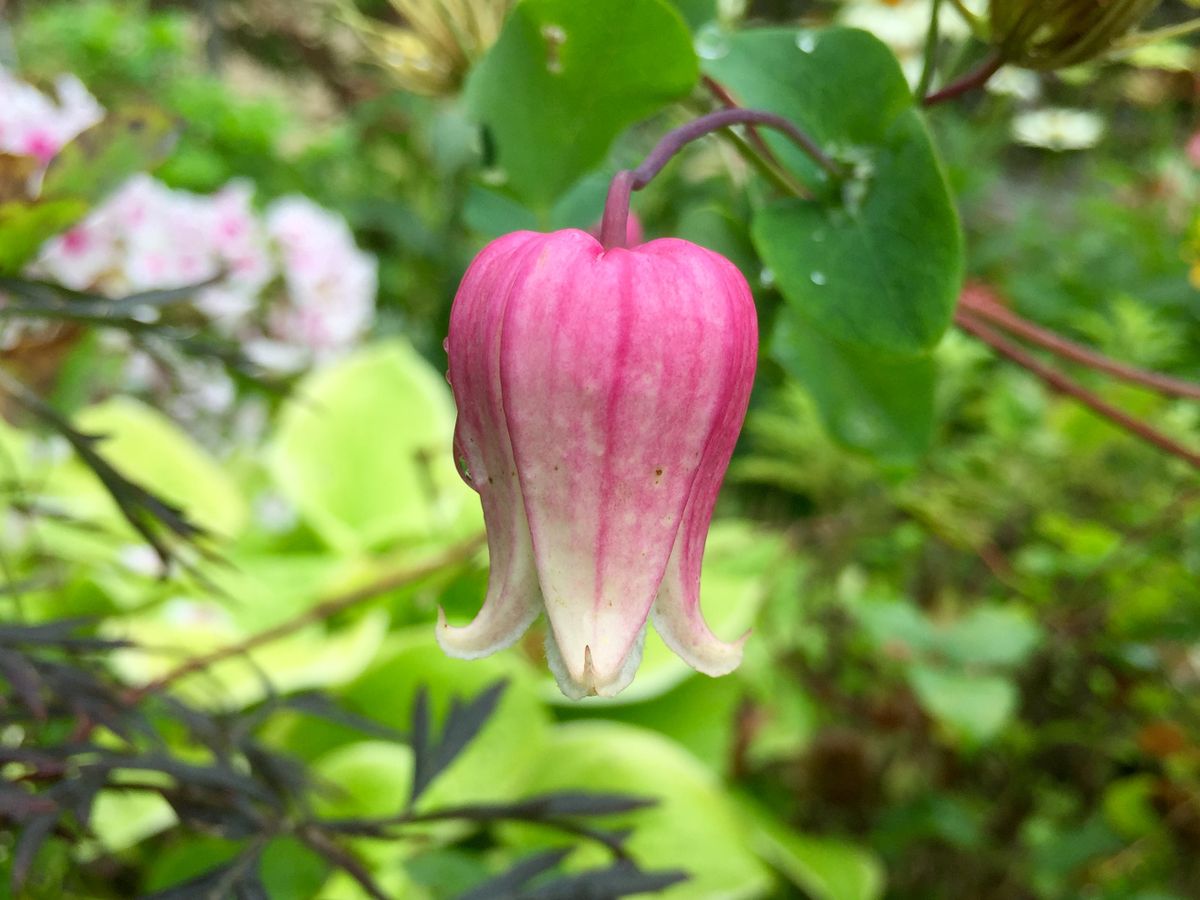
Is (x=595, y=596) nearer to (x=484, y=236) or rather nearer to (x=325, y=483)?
(x=484, y=236)

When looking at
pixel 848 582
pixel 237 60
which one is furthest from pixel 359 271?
pixel 237 60

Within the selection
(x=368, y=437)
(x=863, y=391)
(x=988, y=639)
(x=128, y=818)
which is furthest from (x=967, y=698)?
(x=368, y=437)

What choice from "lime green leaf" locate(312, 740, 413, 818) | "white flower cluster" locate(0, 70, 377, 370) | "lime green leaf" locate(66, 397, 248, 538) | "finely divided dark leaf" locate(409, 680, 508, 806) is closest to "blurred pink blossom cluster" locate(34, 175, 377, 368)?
"white flower cluster" locate(0, 70, 377, 370)

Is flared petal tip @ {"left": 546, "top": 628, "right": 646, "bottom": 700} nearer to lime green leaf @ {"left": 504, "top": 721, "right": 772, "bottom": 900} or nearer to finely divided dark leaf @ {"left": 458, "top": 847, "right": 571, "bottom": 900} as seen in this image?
finely divided dark leaf @ {"left": 458, "top": 847, "right": 571, "bottom": 900}

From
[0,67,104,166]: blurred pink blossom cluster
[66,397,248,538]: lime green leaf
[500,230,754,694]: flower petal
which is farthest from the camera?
[66,397,248,538]: lime green leaf

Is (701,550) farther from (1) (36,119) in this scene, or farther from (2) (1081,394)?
(1) (36,119)

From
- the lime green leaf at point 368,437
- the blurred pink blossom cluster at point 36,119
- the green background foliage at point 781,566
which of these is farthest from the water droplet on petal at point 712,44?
the lime green leaf at point 368,437
